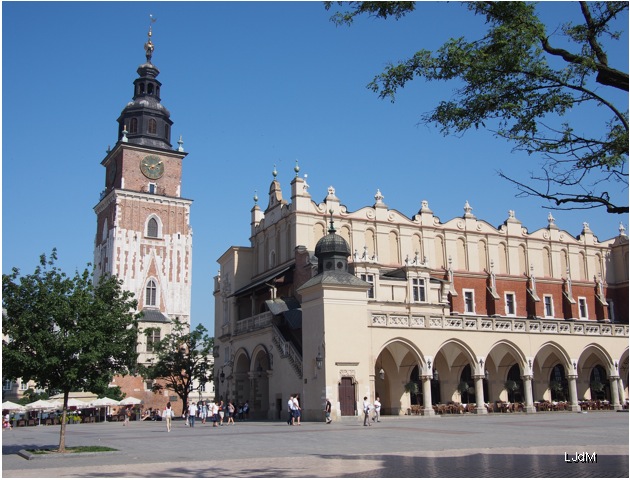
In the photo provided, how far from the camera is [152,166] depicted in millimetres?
73000

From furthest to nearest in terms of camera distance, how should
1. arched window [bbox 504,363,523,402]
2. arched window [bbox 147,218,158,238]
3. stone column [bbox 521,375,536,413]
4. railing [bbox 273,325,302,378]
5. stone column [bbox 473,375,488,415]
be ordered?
arched window [bbox 147,218,158,238]
arched window [bbox 504,363,523,402]
stone column [bbox 521,375,536,413]
stone column [bbox 473,375,488,415]
railing [bbox 273,325,302,378]

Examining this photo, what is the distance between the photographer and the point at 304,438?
22359 mm

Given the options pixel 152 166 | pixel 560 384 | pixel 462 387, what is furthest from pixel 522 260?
pixel 152 166

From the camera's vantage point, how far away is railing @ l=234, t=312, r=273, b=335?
4303 centimetres

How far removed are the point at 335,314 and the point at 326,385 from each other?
3.62m

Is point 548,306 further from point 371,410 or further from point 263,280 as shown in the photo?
point 371,410

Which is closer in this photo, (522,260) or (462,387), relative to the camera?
(462,387)

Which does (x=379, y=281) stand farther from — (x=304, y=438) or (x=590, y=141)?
(x=590, y=141)

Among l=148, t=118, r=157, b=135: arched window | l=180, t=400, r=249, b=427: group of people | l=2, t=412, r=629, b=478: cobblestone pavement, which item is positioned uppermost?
l=148, t=118, r=157, b=135: arched window

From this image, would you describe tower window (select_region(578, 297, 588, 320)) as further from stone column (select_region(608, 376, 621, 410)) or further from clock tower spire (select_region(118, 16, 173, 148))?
clock tower spire (select_region(118, 16, 173, 148))

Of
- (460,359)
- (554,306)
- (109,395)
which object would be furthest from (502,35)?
(109,395)

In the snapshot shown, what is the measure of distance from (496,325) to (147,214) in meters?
41.6

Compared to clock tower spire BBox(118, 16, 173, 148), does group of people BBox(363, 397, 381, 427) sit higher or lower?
lower

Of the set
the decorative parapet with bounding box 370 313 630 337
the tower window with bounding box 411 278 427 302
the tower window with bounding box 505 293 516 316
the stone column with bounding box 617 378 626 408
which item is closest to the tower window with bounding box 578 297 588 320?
the tower window with bounding box 505 293 516 316
